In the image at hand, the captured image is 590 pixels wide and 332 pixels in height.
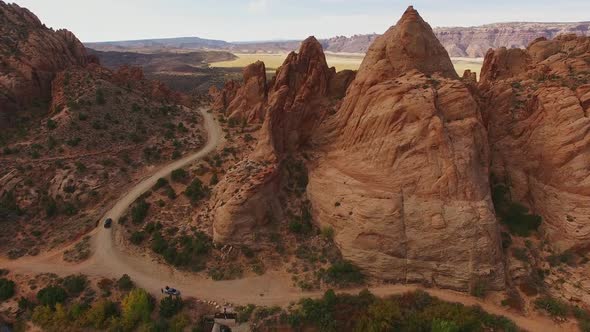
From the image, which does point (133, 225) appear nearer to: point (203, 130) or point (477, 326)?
point (203, 130)

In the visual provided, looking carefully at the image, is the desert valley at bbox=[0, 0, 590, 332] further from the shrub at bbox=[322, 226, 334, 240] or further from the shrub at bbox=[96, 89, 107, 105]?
the shrub at bbox=[96, 89, 107, 105]

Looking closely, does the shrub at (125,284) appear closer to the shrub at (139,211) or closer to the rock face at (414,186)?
the shrub at (139,211)

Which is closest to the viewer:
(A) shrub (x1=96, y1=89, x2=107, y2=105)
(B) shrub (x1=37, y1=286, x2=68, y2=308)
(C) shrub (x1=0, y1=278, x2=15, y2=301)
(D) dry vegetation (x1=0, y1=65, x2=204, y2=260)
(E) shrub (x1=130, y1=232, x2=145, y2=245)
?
(B) shrub (x1=37, y1=286, x2=68, y2=308)

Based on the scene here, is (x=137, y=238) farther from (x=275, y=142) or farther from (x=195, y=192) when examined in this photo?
(x=275, y=142)

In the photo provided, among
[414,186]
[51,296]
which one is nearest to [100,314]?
[51,296]

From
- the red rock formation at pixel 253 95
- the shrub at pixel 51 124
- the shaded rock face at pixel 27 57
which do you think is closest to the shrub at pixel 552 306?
the red rock formation at pixel 253 95

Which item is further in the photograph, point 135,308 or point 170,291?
point 170,291

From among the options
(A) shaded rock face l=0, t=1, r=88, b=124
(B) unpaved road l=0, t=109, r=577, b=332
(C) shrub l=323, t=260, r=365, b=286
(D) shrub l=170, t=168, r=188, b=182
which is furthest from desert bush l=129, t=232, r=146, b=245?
(A) shaded rock face l=0, t=1, r=88, b=124
